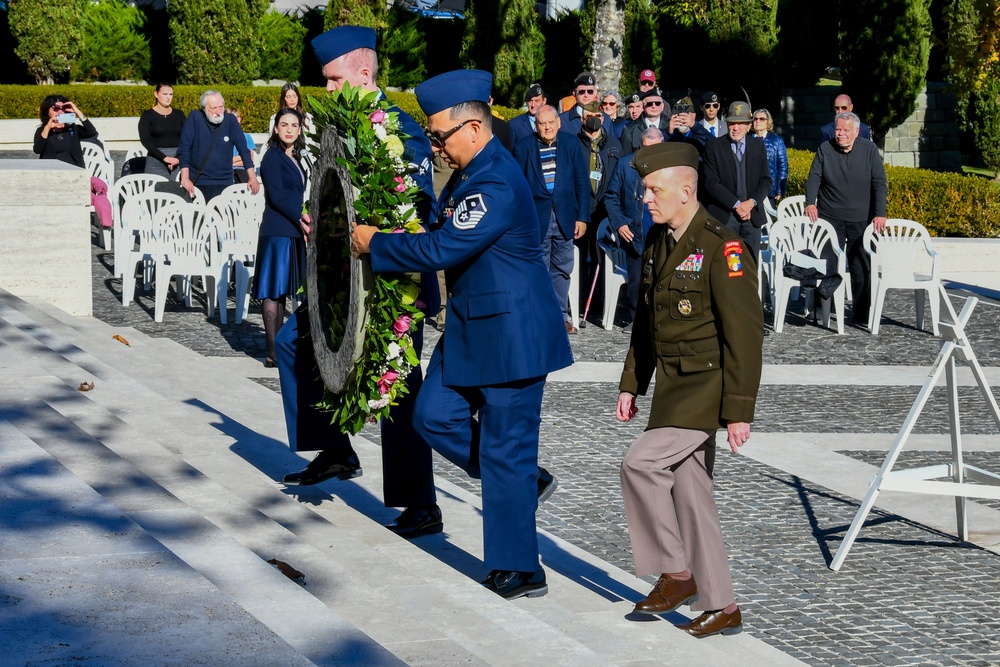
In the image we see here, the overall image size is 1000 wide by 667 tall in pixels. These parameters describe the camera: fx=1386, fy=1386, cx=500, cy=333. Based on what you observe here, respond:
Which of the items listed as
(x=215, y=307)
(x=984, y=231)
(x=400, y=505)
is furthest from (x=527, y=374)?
(x=984, y=231)

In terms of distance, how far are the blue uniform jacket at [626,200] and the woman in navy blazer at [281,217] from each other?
10.6 feet

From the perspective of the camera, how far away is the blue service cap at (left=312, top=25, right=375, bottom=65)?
5777 mm

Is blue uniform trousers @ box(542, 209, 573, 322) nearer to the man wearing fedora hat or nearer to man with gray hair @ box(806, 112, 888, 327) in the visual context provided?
the man wearing fedora hat

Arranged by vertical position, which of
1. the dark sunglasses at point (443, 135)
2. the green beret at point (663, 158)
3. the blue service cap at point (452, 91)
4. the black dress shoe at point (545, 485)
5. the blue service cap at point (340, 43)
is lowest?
the black dress shoe at point (545, 485)

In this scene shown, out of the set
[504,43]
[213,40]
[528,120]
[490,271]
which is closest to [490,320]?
[490,271]

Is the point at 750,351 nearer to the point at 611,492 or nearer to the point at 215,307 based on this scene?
the point at 611,492

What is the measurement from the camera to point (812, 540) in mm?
6223

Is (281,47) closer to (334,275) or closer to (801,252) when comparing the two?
(801,252)

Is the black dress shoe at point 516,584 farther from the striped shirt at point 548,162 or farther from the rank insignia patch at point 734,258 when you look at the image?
the striped shirt at point 548,162

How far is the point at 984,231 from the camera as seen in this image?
17.5 metres

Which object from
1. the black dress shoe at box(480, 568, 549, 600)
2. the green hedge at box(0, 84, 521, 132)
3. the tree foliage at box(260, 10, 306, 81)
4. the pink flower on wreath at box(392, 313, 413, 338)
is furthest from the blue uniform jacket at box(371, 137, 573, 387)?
the tree foliage at box(260, 10, 306, 81)

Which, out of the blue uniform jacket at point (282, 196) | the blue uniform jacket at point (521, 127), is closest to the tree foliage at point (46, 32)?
the blue uniform jacket at point (521, 127)

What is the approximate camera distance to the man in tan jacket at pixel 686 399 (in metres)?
4.70

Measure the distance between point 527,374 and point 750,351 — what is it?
0.79 metres
